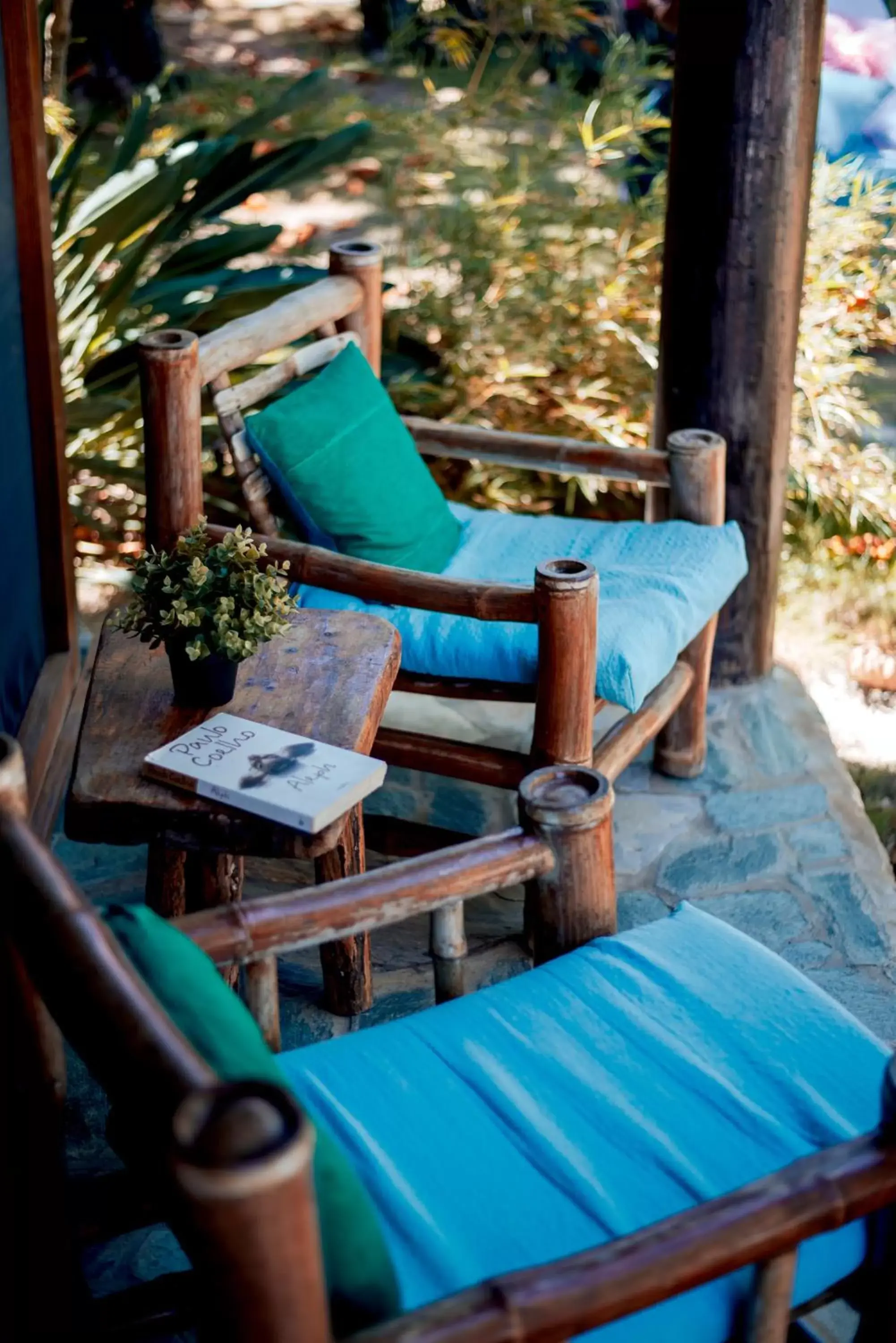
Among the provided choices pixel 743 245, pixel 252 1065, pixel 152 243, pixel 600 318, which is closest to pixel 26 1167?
pixel 252 1065

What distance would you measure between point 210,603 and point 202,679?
0.11 meters

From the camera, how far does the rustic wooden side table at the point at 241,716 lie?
1789 mm

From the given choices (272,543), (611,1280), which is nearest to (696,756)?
(272,543)

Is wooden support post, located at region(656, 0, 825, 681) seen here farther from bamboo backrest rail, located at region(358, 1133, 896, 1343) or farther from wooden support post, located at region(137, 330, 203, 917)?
bamboo backrest rail, located at region(358, 1133, 896, 1343)

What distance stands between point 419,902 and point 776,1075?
41 centimetres

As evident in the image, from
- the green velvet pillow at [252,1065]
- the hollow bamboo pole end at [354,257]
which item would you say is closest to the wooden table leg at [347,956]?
the green velvet pillow at [252,1065]

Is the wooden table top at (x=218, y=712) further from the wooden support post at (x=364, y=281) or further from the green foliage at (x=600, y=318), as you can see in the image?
the green foliage at (x=600, y=318)

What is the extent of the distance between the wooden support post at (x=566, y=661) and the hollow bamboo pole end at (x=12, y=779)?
1010 mm

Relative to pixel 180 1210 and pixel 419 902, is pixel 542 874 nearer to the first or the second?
pixel 419 902

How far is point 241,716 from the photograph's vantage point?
1.98m

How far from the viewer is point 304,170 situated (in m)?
3.46

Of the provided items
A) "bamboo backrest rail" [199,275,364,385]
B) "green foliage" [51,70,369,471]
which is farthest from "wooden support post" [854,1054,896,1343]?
"green foliage" [51,70,369,471]

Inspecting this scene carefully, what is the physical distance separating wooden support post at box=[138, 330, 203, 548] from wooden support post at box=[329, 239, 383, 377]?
1.83 ft

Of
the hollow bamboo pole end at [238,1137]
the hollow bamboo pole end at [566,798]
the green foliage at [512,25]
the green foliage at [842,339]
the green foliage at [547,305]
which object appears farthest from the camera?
the green foliage at [512,25]
